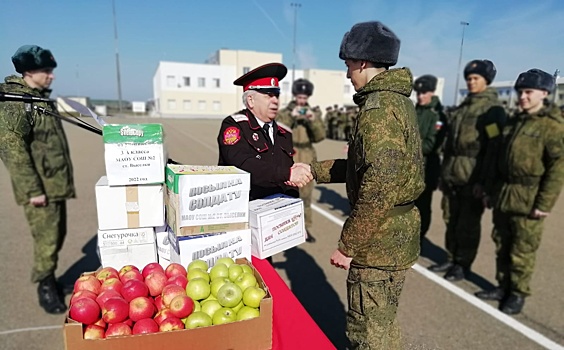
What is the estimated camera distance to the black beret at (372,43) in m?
1.84

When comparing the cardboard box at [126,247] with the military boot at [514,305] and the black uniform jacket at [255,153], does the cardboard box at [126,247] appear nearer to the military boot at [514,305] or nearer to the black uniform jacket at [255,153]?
the black uniform jacket at [255,153]

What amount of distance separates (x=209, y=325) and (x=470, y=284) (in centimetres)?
Result: 378

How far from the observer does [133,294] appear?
1.51 m

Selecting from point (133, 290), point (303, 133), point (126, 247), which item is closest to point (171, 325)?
point (133, 290)

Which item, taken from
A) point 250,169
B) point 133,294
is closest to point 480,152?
point 250,169

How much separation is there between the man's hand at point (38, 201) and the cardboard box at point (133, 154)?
2005mm

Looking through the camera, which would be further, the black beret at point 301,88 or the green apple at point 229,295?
the black beret at point 301,88

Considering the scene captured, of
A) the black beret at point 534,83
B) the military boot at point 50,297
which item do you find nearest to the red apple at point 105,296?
the military boot at point 50,297

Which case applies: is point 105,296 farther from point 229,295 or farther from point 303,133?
point 303,133

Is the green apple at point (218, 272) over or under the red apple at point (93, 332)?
over

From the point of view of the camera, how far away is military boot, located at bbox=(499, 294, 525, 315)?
3.44m

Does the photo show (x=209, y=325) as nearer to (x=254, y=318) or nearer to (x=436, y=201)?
(x=254, y=318)

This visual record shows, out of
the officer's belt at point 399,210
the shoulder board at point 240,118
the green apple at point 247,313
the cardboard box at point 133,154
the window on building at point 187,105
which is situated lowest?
the green apple at point 247,313

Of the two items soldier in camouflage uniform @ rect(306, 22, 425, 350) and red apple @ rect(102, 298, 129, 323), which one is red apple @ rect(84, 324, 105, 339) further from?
soldier in camouflage uniform @ rect(306, 22, 425, 350)
